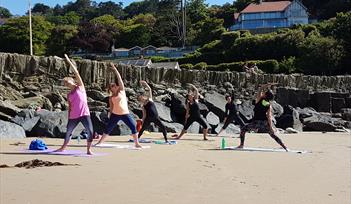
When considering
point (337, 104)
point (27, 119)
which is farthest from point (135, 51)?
point (27, 119)

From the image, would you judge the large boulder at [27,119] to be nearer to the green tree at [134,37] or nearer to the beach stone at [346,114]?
the beach stone at [346,114]

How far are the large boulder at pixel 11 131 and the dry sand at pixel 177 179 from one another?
6.07 feet

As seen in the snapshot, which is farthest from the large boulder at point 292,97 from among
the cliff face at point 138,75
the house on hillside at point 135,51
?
the house on hillside at point 135,51

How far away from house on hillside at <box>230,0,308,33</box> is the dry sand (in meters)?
80.8

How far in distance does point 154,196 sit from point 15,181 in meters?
1.71

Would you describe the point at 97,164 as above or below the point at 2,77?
below

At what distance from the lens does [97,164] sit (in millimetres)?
7836

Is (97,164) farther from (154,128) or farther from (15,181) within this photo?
(154,128)

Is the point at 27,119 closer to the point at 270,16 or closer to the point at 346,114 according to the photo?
the point at 346,114

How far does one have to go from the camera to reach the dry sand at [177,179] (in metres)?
5.65

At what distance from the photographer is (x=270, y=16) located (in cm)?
9194

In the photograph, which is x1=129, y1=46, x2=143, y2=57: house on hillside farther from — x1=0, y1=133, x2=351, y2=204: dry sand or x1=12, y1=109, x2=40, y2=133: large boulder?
x1=0, y1=133, x2=351, y2=204: dry sand

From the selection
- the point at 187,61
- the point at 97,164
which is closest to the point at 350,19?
the point at 187,61

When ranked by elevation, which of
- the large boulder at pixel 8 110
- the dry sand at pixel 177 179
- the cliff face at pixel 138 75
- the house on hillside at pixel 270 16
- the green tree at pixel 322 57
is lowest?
the dry sand at pixel 177 179
